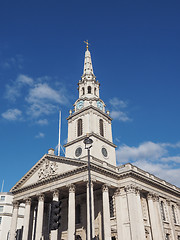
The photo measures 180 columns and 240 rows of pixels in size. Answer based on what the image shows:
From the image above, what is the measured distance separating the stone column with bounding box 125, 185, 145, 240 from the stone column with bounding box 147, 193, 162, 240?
295 centimetres

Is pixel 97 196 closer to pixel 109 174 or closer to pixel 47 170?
pixel 109 174

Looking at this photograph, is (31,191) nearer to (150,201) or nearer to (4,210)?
(150,201)

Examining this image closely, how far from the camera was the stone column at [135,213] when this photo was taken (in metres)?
29.8

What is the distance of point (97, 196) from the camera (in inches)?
1358

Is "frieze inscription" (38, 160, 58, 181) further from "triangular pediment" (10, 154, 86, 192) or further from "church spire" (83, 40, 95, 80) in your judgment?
"church spire" (83, 40, 95, 80)

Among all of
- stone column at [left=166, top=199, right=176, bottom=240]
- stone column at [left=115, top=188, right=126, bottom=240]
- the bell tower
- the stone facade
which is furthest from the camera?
the stone facade

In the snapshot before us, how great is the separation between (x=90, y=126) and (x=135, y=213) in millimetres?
16866

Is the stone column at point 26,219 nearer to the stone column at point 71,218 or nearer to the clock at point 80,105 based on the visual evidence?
the stone column at point 71,218

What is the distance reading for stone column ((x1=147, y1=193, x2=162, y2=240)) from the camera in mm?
32906

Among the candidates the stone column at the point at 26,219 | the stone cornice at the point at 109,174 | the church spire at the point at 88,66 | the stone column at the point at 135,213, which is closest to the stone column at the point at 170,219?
the stone cornice at the point at 109,174

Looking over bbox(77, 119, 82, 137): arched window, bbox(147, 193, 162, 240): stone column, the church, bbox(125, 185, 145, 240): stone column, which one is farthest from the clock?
bbox(147, 193, 162, 240): stone column

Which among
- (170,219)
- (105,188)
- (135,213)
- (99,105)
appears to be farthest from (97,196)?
(99,105)

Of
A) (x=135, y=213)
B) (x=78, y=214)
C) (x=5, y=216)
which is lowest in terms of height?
(x=135, y=213)

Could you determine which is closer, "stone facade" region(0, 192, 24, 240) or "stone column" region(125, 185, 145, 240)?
"stone column" region(125, 185, 145, 240)
